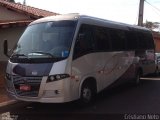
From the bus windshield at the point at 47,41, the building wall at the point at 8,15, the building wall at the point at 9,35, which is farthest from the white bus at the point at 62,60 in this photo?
the building wall at the point at 8,15

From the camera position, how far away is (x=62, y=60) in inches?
351

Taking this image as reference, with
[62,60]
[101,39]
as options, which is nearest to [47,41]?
[62,60]

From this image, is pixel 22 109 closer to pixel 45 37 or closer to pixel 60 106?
pixel 60 106

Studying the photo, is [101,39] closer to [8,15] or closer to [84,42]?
[84,42]

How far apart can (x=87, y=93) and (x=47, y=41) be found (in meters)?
1.88

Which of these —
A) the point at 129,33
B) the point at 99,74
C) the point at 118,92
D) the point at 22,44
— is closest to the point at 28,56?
the point at 22,44

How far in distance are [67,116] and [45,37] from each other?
2.23 meters

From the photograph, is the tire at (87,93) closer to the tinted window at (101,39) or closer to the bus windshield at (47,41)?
the tinted window at (101,39)

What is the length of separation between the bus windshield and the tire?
130 cm

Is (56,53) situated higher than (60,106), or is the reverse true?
(56,53)

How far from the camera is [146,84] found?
15.2m

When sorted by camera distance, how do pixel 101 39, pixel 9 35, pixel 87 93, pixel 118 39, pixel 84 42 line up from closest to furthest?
1. pixel 84 42
2. pixel 87 93
3. pixel 101 39
4. pixel 118 39
5. pixel 9 35

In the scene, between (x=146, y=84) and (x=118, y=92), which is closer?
(x=118, y=92)

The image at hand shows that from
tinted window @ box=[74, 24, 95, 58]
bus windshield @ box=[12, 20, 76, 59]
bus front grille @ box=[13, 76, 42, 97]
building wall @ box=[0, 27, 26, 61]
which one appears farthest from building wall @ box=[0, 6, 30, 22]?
bus front grille @ box=[13, 76, 42, 97]
